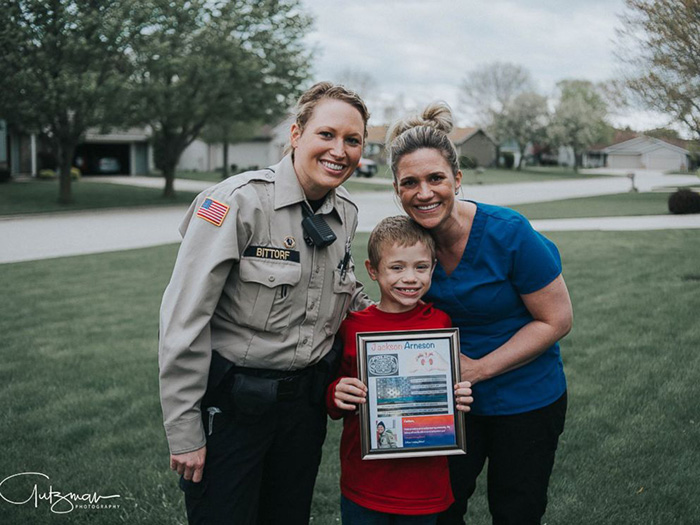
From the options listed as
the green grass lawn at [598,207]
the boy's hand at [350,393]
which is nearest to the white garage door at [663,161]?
the green grass lawn at [598,207]

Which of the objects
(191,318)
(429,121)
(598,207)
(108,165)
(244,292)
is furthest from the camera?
(108,165)

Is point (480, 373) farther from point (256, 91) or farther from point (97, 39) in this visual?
point (256, 91)

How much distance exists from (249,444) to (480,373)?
0.94 meters

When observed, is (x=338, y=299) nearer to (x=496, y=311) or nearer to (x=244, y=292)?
(x=244, y=292)

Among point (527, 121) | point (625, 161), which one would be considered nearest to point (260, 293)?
point (527, 121)

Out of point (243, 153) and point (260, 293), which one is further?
point (243, 153)

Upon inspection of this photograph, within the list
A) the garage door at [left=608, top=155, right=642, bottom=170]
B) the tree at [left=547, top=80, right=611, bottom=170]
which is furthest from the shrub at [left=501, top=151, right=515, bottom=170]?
the garage door at [left=608, top=155, right=642, bottom=170]

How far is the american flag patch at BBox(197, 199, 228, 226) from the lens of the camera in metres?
2.27

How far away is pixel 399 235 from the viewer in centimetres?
261

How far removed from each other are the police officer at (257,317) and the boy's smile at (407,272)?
18 centimetres

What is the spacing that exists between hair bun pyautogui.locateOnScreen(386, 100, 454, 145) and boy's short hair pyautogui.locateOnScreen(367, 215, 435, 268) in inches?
13.8

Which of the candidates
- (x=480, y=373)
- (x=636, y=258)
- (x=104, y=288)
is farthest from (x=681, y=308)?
(x=104, y=288)

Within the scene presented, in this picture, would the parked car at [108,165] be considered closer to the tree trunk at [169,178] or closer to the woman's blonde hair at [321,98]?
the tree trunk at [169,178]

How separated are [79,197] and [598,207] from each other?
2157 centimetres
